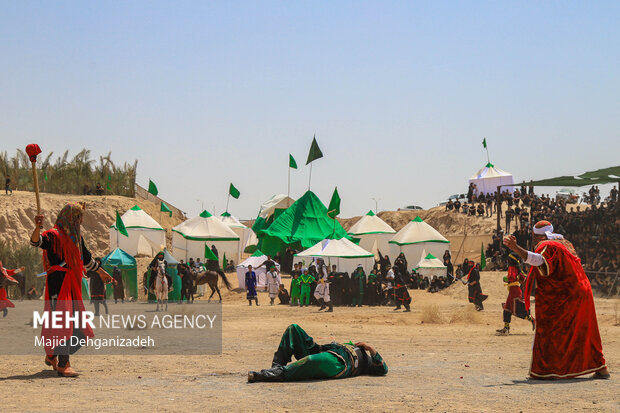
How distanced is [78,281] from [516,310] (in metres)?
8.20

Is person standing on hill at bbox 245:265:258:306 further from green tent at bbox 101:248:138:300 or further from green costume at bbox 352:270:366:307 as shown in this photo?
green tent at bbox 101:248:138:300

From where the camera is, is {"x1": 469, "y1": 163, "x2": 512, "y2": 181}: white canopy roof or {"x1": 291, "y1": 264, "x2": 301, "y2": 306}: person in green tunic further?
{"x1": 469, "y1": 163, "x2": 512, "y2": 181}: white canopy roof

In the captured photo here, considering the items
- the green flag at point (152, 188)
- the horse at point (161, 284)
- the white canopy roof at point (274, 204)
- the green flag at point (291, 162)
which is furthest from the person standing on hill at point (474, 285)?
the green flag at point (152, 188)

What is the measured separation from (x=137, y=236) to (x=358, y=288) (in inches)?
855

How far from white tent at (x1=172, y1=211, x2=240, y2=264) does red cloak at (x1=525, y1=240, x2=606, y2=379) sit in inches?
1437

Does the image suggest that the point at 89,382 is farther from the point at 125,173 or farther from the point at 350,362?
the point at 125,173

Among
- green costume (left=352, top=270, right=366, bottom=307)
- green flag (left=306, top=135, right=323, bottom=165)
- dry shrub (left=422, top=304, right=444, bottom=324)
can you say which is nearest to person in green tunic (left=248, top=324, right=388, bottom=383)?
dry shrub (left=422, top=304, right=444, bottom=324)

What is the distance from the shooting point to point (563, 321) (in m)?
8.51

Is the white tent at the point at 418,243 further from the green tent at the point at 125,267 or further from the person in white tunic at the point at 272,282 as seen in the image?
the green tent at the point at 125,267

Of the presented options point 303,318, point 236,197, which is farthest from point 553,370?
point 236,197

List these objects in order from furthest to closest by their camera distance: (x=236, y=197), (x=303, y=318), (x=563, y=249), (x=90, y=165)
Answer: (x=90, y=165)
(x=236, y=197)
(x=303, y=318)
(x=563, y=249)

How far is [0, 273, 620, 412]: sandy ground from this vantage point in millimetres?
6777

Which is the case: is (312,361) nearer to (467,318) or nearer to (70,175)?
(467,318)

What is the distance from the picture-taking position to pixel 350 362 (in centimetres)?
834
